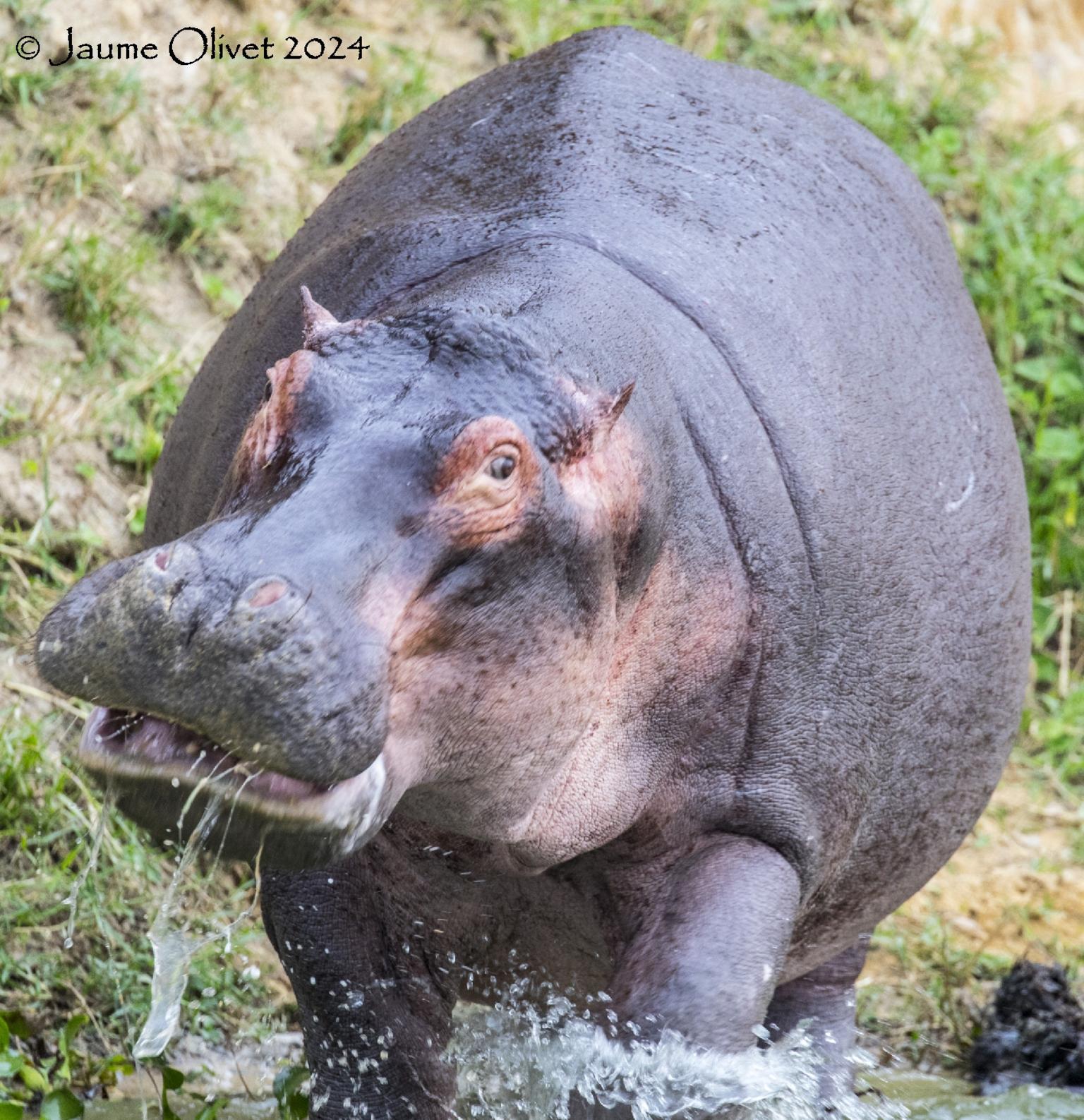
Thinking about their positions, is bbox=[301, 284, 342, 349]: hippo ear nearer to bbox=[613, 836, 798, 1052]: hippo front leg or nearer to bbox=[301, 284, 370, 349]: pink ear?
bbox=[301, 284, 370, 349]: pink ear

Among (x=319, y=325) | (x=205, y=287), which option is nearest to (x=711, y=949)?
(x=319, y=325)

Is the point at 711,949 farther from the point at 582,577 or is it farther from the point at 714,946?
the point at 582,577

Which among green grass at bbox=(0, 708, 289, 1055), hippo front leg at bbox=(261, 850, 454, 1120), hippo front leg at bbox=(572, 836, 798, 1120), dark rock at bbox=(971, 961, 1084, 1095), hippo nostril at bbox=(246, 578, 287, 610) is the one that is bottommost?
dark rock at bbox=(971, 961, 1084, 1095)

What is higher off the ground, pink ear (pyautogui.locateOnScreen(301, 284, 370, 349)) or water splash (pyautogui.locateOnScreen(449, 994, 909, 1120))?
pink ear (pyautogui.locateOnScreen(301, 284, 370, 349))

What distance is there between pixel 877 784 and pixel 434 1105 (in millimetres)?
875

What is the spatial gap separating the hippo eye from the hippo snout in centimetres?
25

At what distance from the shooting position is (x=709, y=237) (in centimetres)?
298

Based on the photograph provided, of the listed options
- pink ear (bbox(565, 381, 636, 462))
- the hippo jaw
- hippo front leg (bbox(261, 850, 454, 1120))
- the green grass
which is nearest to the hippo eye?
pink ear (bbox(565, 381, 636, 462))

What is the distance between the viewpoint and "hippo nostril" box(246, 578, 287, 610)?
198 centimetres

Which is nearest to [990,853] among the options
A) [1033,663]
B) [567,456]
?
[1033,663]

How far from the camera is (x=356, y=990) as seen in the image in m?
2.95

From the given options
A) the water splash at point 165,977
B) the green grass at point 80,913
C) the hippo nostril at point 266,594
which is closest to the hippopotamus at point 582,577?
the hippo nostril at point 266,594

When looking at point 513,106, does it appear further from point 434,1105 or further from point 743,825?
point 434,1105

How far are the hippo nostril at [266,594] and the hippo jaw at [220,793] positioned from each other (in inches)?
6.4
